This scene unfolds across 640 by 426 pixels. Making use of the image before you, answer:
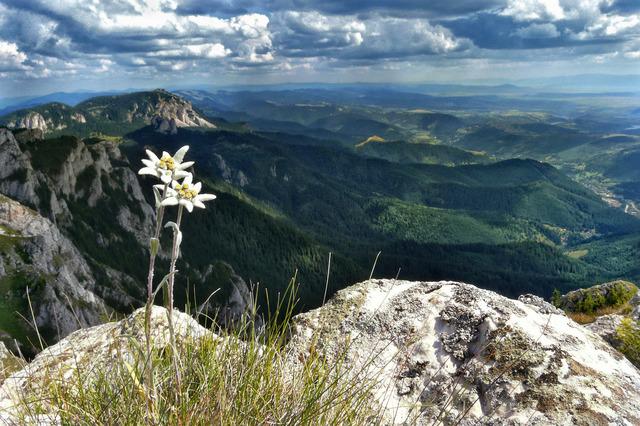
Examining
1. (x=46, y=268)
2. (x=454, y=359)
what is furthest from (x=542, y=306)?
(x=46, y=268)

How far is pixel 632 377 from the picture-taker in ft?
16.2

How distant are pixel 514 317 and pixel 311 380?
2.98 metres

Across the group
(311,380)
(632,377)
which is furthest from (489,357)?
(311,380)

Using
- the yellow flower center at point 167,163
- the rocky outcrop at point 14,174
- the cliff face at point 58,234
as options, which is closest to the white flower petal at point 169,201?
the yellow flower center at point 167,163

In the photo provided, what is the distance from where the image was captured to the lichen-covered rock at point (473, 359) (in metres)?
4.52

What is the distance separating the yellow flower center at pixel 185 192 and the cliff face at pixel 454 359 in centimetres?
151

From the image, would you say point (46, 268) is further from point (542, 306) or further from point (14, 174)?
point (542, 306)

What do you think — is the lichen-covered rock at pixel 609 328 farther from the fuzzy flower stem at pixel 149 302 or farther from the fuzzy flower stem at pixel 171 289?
the fuzzy flower stem at pixel 149 302

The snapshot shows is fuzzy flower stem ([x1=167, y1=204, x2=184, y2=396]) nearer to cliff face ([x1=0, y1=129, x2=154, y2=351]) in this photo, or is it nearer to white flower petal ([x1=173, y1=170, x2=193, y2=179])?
white flower petal ([x1=173, y1=170, x2=193, y2=179])

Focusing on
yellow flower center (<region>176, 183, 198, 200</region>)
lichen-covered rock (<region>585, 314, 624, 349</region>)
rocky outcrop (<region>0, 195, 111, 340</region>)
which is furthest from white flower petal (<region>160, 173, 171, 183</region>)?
rocky outcrop (<region>0, 195, 111, 340</region>)

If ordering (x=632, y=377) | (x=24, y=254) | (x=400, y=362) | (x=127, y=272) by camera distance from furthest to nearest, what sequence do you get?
(x=127, y=272) → (x=24, y=254) → (x=400, y=362) → (x=632, y=377)

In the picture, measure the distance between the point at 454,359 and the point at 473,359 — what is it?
0.87 feet

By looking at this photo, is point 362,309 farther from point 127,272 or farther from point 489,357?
point 127,272

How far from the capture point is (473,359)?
5309mm
